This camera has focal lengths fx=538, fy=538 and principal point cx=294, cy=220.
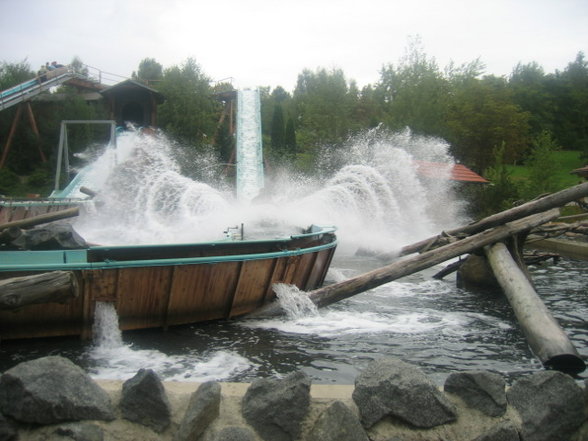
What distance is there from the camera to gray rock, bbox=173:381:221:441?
115 inches

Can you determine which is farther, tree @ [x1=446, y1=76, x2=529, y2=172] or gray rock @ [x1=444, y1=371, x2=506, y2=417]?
tree @ [x1=446, y1=76, x2=529, y2=172]

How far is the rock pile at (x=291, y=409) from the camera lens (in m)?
2.89

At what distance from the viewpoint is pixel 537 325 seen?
5625 millimetres

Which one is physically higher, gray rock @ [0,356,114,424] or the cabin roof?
the cabin roof

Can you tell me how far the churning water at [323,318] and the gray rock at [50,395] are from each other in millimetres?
2028

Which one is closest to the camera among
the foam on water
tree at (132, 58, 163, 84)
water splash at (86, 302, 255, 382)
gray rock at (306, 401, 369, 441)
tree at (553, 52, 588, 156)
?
gray rock at (306, 401, 369, 441)

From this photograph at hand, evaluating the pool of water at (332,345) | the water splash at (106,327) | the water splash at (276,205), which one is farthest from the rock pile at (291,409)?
the water splash at (276,205)

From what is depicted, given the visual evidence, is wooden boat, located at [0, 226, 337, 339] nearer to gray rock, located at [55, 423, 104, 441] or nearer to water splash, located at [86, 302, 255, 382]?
water splash, located at [86, 302, 255, 382]

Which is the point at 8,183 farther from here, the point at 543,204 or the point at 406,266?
the point at 543,204

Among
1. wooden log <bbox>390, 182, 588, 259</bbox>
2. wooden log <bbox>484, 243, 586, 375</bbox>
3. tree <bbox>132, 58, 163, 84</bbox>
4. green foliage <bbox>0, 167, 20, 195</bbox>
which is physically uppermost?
tree <bbox>132, 58, 163, 84</bbox>

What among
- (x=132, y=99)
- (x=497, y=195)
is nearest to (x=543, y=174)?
(x=497, y=195)

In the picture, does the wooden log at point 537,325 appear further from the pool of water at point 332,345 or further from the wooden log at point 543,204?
the wooden log at point 543,204

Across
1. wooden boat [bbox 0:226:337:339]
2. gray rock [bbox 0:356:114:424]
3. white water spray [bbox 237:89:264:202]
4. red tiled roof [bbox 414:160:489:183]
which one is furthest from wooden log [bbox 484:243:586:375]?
red tiled roof [bbox 414:160:489:183]

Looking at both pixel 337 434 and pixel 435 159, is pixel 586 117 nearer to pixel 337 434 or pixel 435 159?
pixel 435 159
